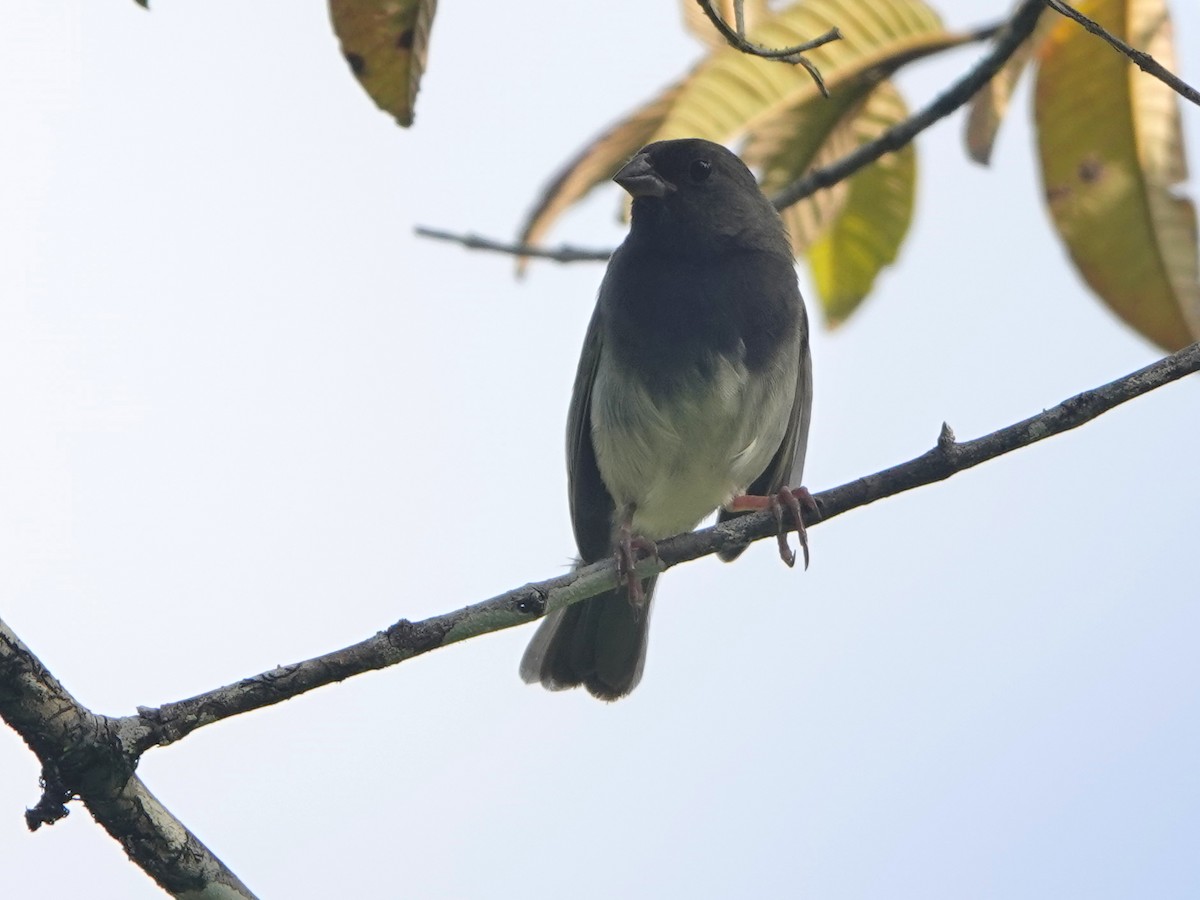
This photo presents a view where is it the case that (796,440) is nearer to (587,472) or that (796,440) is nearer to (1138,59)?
(587,472)

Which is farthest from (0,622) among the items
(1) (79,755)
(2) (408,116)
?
(2) (408,116)

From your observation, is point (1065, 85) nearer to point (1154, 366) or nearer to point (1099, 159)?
point (1099, 159)

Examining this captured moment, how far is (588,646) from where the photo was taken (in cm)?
532

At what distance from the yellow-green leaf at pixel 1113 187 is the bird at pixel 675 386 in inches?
42.1

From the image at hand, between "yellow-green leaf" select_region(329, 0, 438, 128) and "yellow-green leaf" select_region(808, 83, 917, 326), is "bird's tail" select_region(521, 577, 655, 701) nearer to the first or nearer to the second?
"yellow-green leaf" select_region(808, 83, 917, 326)

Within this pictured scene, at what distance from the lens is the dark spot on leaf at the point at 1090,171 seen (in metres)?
3.80

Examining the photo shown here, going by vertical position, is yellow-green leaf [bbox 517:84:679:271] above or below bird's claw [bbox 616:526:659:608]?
above

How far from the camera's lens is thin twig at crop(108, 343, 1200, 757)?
2.52 m

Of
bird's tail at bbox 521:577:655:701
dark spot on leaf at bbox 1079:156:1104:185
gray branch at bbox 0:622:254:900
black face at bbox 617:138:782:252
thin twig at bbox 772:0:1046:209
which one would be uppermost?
black face at bbox 617:138:782:252

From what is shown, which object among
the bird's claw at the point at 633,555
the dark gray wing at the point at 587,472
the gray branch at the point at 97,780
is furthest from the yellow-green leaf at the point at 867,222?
the gray branch at the point at 97,780

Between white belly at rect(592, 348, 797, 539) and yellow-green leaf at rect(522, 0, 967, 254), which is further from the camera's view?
white belly at rect(592, 348, 797, 539)

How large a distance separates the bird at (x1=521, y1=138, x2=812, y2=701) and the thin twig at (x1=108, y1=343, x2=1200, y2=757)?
999 mm

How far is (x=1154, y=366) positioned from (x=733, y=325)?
191cm

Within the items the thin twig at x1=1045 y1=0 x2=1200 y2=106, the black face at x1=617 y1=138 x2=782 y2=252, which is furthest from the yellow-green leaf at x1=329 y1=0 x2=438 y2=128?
the black face at x1=617 y1=138 x2=782 y2=252
